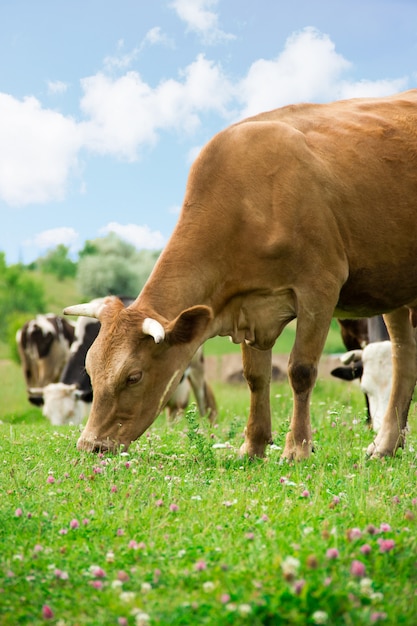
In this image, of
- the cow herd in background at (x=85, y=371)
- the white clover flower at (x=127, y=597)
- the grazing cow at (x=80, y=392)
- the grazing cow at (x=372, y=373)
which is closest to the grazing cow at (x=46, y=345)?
the cow herd in background at (x=85, y=371)

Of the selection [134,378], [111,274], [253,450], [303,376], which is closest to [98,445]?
[134,378]

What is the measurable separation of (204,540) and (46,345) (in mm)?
16611

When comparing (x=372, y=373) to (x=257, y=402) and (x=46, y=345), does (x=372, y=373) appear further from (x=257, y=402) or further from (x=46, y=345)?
(x=46, y=345)

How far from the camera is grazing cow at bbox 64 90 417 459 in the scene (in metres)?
6.75

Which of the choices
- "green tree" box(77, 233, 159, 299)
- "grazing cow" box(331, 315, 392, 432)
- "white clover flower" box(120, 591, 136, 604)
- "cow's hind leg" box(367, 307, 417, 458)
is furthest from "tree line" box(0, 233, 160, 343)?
"white clover flower" box(120, 591, 136, 604)

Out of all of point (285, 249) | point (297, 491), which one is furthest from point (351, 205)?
point (297, 491)

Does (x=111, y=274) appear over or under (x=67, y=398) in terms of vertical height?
over

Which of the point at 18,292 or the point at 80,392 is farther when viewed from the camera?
the point at 18,292

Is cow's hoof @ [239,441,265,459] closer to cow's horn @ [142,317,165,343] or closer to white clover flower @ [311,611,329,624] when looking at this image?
cow's horn @ [142,317,165,343]

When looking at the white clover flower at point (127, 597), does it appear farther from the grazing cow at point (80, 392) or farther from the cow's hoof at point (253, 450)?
the grazing cow at point (80, 392)

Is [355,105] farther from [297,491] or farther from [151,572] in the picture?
[151,572]

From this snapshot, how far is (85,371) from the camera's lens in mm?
11570

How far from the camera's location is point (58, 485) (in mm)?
5879

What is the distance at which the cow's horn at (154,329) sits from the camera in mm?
6355
